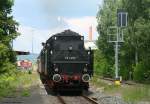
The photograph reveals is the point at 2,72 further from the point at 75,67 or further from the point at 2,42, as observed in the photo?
the point at 75,67

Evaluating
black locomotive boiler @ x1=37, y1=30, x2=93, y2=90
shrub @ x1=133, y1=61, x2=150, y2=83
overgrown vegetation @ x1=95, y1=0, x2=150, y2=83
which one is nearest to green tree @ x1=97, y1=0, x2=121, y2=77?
overgrown vegetation @ x1=95, y1=0, x2=150, y2=83

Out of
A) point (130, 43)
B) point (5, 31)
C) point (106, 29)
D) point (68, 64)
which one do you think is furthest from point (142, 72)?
point (68, 64)

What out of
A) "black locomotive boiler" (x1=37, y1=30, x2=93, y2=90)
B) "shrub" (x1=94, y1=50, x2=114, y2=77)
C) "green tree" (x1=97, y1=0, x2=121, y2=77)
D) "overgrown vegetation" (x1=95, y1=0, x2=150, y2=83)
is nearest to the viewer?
"black locomotive boiler" (x1=37, y1=30, x2=93, y2=90)

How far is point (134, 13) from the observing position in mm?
55875

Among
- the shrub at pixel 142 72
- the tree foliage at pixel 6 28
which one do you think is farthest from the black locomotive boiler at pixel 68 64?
the shrub at pixel 142 72

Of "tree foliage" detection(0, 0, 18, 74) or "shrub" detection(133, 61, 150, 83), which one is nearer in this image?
"tree foliage" detection(0, 0, 18, 74)

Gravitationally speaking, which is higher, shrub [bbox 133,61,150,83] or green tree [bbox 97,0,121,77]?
green tree [bbox 97,0,121,77]

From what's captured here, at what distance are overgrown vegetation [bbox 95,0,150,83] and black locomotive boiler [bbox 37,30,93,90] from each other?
1772 centimetres

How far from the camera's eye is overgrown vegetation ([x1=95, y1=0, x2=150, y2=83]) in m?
52.3

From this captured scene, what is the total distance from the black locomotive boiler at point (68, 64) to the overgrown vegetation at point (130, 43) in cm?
1772

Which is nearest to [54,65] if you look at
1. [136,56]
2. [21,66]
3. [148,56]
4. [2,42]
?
[2,42]

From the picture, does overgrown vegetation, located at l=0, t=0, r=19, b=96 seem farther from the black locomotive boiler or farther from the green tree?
the green tree

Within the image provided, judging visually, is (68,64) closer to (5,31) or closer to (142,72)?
(5,31)

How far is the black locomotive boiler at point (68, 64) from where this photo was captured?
32.8 m
